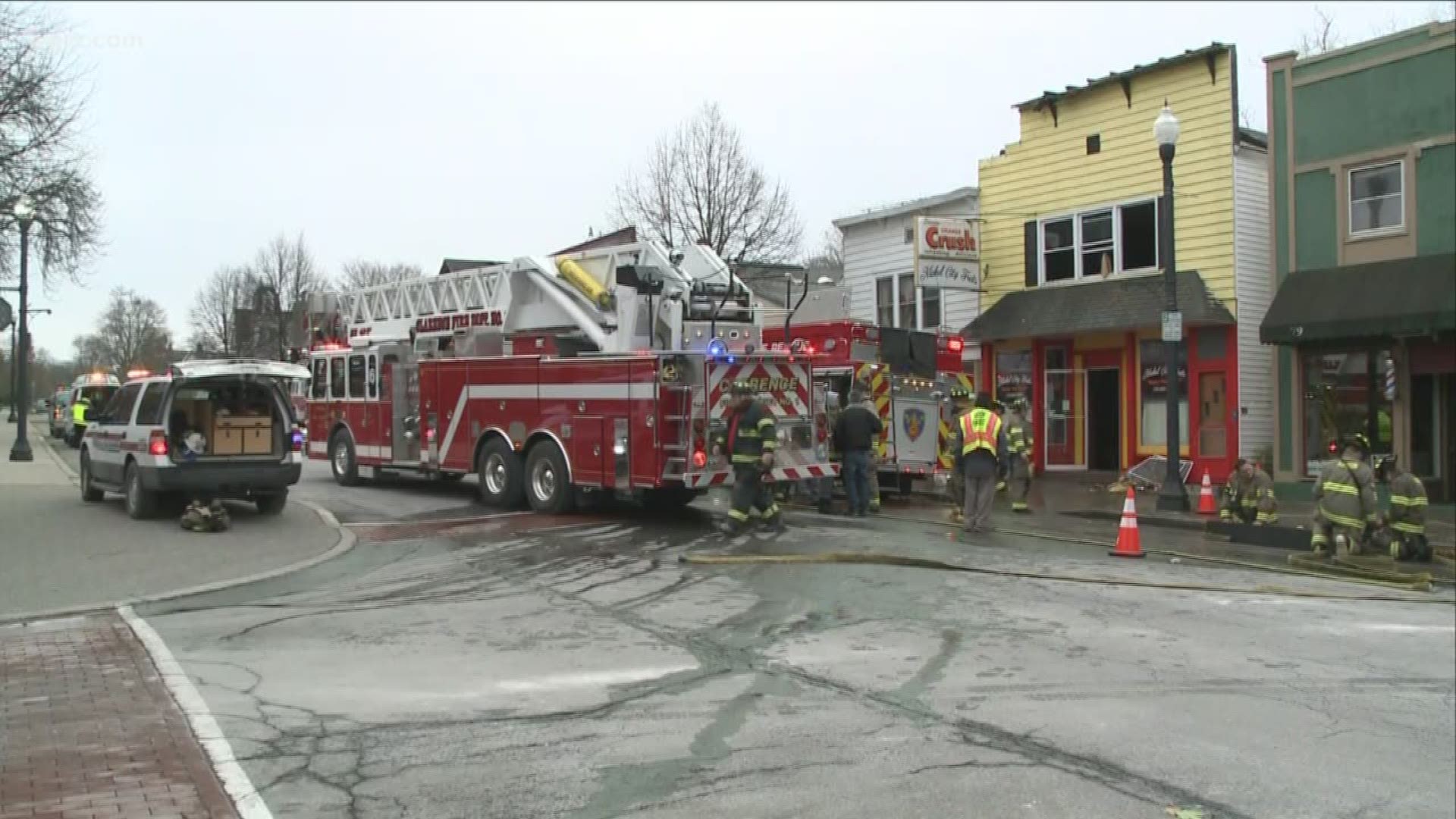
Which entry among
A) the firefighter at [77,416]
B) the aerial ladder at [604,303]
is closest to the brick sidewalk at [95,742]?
the aerial ladder at [604,303]

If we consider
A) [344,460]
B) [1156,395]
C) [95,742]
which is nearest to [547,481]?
[344,460]

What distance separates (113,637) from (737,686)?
14.0 feet

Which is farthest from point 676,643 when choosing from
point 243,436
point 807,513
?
point 243,436

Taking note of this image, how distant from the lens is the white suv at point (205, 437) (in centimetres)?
1340

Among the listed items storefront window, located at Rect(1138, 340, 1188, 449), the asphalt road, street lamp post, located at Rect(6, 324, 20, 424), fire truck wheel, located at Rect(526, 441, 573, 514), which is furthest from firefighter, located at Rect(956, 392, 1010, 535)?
street lamp post, located at Rect(6, 324, 20, 424)

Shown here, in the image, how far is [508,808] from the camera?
4633mm

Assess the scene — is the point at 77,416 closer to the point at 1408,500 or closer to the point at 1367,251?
the point at 1367,251

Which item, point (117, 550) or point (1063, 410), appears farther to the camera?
point (1063, 410)

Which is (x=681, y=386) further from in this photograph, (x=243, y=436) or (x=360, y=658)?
(x=360, y=658)

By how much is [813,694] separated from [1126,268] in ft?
53.5

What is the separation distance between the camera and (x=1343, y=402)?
17.7 meters

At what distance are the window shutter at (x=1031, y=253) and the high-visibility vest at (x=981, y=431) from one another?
369 inches

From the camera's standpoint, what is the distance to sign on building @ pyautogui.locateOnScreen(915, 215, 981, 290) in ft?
70.9

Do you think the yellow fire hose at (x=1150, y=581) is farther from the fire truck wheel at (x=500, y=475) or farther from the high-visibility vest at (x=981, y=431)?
the fire truck wheel at (x=500, y=475)
